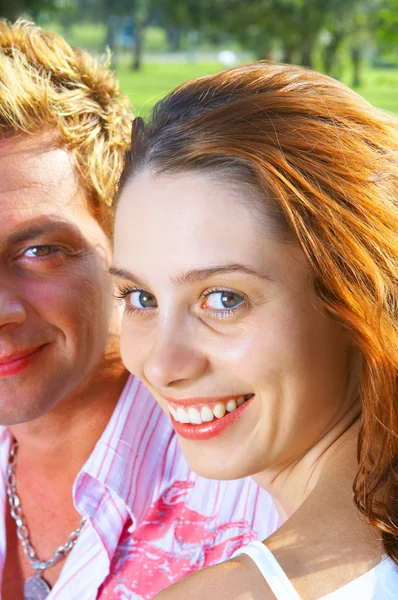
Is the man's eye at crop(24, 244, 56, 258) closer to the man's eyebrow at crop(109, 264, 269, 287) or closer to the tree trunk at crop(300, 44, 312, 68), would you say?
the man's eyebrow at crop(109, 264, 269, 287)

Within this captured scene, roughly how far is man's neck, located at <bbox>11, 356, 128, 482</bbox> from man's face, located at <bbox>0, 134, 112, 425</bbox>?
11 centimetres

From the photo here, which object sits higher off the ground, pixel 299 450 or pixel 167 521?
pixel 299 450

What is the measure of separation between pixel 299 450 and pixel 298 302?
13.8 inches

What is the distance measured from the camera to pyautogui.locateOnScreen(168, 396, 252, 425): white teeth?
5.29 ft

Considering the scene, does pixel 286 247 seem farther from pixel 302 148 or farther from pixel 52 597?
pixel 52 597

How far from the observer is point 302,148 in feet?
5.14

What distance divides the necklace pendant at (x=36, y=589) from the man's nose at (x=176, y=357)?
43.0 inches

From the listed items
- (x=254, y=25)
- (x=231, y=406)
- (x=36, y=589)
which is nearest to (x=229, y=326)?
(x=231, y=406)

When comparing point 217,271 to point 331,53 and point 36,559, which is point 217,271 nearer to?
point 36,559

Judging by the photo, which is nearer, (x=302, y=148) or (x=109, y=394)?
(x=302, y=148)

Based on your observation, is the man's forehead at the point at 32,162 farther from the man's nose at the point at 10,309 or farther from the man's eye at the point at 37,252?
the man's nose at the point at 10,309

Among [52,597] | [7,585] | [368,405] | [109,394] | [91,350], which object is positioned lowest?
[7,585]

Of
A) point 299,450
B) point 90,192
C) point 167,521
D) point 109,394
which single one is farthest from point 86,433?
point 299,450

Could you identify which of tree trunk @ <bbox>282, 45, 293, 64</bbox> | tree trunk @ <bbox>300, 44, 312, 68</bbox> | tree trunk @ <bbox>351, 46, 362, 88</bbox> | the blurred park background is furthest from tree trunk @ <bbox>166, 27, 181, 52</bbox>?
tree trunk @ <bbox>300, 44, 312, 68</bbox>
